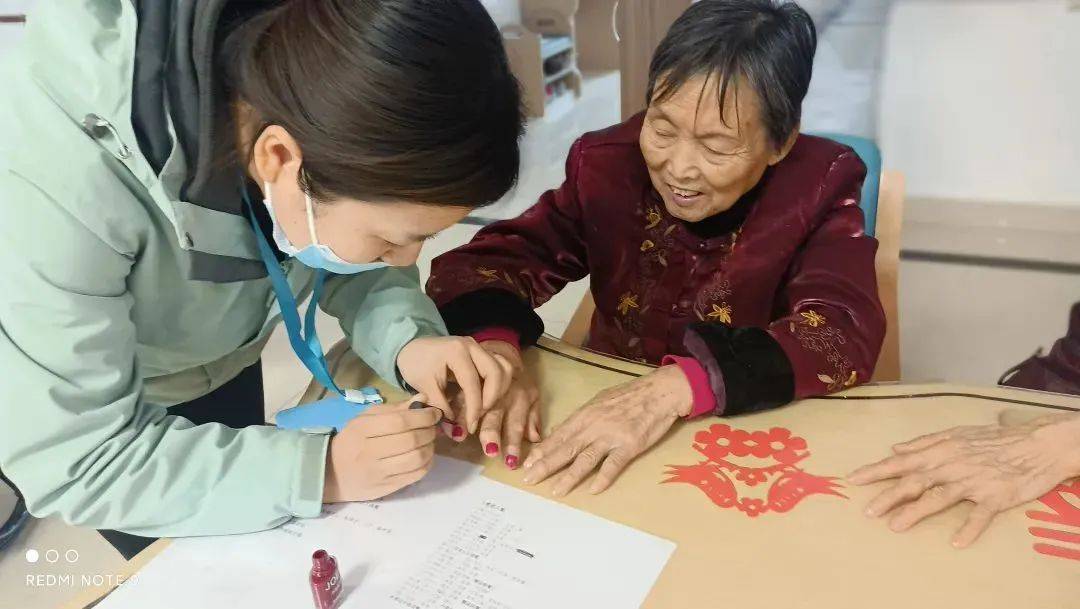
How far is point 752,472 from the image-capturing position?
799 millimetres

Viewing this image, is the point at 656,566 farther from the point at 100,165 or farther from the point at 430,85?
the point at 100,165

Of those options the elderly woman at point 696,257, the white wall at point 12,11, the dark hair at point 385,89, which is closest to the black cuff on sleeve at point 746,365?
the elderly woman at point 696,257

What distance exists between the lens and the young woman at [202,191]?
23.8 inches

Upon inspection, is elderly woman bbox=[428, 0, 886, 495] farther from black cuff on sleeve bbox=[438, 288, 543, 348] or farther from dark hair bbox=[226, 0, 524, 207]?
dark hair bbox=[226, 0, 524, 207]

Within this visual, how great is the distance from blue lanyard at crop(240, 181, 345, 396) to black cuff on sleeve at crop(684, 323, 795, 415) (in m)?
0.43

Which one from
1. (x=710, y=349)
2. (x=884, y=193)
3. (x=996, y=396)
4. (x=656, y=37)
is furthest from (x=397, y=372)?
(x=656, y=37)

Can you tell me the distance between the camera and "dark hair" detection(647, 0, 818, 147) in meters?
0.95

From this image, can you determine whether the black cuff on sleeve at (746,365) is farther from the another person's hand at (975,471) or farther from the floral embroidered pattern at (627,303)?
the floral embroidered pattern at (627,303)

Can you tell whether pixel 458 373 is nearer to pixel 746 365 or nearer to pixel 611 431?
pixel 611 431

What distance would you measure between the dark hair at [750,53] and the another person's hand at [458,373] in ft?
1.34

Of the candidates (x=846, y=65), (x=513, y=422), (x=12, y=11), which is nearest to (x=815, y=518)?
(x=513, y=422)

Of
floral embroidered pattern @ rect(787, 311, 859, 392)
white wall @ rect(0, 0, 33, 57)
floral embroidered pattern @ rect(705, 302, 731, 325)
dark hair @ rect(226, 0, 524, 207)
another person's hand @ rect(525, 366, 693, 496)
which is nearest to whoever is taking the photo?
dark hair @ rect(226, 0, 524, 207)

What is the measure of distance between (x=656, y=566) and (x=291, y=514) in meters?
0.34

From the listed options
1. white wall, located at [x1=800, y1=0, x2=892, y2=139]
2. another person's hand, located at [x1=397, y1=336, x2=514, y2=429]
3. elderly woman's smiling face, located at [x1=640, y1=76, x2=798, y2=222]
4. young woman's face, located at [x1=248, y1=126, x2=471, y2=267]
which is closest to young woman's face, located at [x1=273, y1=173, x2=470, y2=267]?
young woman's face, located at [x1=248, y1=126, x2=471, y2=267]
